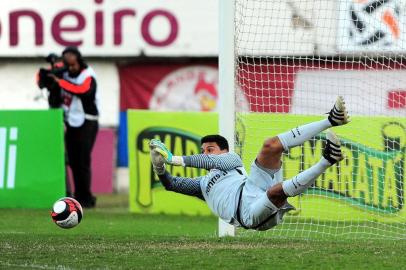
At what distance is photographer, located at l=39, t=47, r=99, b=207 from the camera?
53.4 feet

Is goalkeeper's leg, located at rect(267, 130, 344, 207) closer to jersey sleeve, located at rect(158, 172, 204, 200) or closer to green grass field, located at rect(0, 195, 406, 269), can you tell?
green grass field, located at rect(0, 195, 406, 269)

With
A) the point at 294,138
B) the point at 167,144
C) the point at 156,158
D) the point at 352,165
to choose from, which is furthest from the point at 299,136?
the point at 167,144

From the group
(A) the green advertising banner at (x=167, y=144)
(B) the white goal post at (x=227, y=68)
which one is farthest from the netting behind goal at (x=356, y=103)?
(A) the green advertising banner at (x=167, y=144)

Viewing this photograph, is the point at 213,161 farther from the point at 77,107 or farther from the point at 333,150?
the point at 77,107

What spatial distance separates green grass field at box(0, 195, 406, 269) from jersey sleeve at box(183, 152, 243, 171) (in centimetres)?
76

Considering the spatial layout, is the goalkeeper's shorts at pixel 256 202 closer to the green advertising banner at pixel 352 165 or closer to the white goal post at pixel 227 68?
the white goal post at pixel 227 68

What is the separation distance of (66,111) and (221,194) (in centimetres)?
664

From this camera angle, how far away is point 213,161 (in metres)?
10.2

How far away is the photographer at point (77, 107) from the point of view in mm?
16266

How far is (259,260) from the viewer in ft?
29.3

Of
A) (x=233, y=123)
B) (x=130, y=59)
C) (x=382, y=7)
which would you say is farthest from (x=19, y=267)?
(x=130, y=59)

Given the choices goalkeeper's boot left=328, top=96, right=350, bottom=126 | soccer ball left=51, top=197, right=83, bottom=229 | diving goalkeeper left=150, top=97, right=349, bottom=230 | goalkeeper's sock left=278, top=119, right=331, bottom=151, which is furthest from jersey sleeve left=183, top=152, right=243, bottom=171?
soccer ball left=51, top=197, right=83, bottom=229

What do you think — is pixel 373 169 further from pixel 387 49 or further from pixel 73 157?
pixel 73 157

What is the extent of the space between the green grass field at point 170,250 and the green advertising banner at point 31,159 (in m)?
2.95
